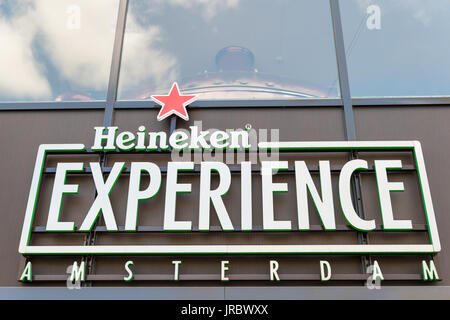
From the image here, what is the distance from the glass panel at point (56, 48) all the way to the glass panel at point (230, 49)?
1.41 feet

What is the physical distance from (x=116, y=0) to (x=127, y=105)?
2.19m

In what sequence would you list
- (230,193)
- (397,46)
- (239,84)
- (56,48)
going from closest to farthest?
(230,193) < (239,84) < (397,46) < (56,48)

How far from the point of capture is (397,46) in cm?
722

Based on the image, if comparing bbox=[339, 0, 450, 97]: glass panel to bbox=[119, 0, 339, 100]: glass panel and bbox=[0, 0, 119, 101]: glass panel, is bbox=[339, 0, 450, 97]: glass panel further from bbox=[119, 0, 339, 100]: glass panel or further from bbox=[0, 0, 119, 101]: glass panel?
bbox=[0, 0, 119, 101]: glass panel

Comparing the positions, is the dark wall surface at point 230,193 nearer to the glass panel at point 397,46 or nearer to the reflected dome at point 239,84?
the reflected dome at point 239,84

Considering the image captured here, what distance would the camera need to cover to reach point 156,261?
18.6 ft

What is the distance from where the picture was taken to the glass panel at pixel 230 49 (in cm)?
698

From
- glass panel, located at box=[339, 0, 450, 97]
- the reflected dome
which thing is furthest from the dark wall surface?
glass panel, located at box=[339, 0, 450, 97]

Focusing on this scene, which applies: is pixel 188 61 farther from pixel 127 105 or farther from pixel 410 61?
pixel 410 61

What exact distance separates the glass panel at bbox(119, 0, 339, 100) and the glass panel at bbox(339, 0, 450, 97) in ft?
1.39

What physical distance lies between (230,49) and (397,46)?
9.18ft

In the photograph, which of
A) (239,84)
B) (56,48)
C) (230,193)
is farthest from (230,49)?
(56,48)

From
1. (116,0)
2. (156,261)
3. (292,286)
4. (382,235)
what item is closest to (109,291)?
(156,261)

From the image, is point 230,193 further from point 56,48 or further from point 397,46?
point 56,48
